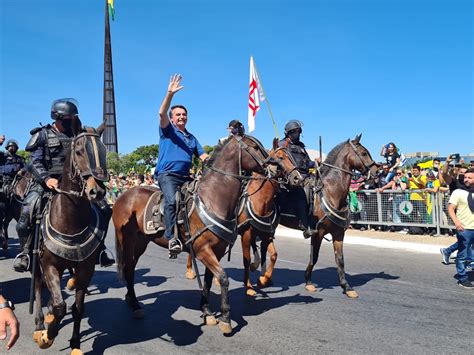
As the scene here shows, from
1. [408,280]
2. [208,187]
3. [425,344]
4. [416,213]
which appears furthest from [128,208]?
[416,213]

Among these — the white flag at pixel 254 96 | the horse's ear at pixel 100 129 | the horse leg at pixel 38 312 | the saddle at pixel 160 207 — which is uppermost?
the white flag at pixel 254 96

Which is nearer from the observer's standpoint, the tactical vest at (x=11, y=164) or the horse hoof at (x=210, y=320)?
the horse hoof at (x=210, y=320)

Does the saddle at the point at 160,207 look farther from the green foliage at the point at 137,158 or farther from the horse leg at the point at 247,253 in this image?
the green foliage at the point at 137,158

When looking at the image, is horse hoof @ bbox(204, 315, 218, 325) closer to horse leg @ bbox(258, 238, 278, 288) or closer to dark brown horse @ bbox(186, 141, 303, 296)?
dark brown horse @ bbox(186, 141, 303, 296)

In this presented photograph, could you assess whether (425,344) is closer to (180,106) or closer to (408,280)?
(408,280)

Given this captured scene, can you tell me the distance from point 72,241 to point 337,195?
459cm

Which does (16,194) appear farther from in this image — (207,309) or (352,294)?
(352,294)

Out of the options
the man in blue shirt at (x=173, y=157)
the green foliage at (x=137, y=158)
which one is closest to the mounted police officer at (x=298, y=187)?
the man in blue shirt at (x=173, y=157)

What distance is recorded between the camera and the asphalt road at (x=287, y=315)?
482cm

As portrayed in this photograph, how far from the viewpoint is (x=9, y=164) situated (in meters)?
11.1

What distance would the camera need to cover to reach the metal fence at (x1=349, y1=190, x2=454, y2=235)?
42.4ft

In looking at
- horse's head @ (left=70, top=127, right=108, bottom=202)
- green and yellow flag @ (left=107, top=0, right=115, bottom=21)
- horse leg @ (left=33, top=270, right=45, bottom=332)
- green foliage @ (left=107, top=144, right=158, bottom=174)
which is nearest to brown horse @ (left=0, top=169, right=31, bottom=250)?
horse leg @ (left=33, top=270, right=45, bottom=332)

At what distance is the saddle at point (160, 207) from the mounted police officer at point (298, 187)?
244 centimetres

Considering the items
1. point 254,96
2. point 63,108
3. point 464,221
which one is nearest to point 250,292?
point 63,108
